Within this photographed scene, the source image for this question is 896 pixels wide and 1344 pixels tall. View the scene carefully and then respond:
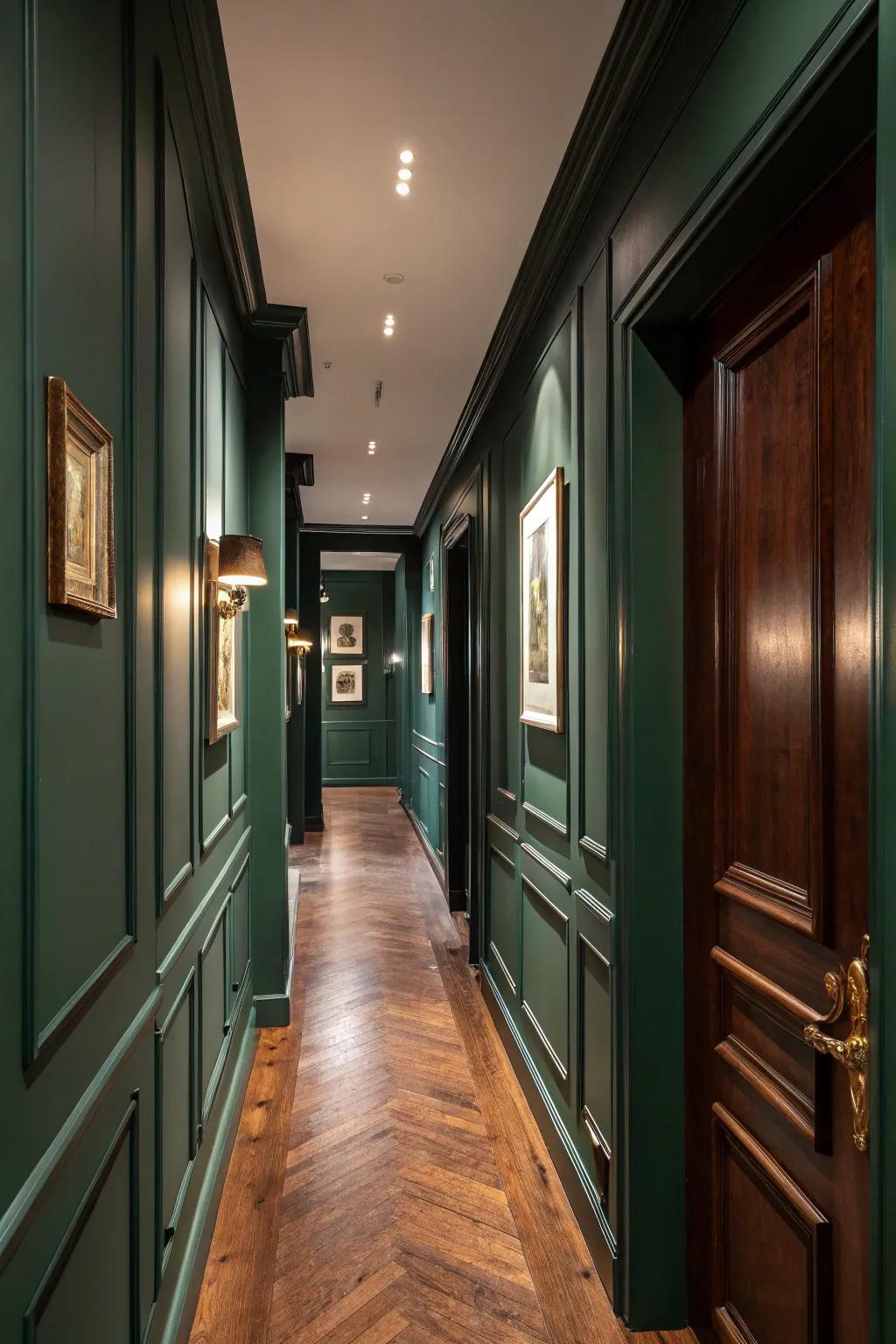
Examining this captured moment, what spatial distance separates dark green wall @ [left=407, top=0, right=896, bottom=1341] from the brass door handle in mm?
173

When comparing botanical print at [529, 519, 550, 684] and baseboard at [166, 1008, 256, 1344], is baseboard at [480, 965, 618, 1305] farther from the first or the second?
botanical print at [529, 519, 550, 684]

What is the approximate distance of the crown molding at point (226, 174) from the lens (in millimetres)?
1846

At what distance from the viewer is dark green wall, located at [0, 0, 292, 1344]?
97 centimetres

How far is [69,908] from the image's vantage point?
1162 mm

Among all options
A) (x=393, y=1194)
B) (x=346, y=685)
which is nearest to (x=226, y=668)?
(x=393, y=1194)

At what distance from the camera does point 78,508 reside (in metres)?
1.16

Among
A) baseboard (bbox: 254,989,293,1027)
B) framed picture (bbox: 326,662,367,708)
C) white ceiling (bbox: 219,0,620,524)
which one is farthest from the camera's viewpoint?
framed picture (bbox: 326,662,367,708)

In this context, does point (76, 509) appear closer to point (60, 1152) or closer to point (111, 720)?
point (111, 720)

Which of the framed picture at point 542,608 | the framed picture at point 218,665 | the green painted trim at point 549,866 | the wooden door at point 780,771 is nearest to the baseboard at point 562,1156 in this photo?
the wooden door at point 780,771

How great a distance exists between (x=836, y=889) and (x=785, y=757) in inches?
10.4

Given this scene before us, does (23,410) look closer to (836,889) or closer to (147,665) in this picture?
(147,665)

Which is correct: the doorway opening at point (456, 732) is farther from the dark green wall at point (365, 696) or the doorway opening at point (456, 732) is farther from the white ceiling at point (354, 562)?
the dark green wall at point (365, 696)

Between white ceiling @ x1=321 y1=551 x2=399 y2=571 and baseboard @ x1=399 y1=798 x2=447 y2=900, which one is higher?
white ceiling @ x1=321 y1=551 x2=399 y2=571

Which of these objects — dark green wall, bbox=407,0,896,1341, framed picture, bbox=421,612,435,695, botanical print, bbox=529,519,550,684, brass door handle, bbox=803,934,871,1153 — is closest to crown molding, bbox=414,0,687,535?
dark green wall, bbox=407,0,896,1341
